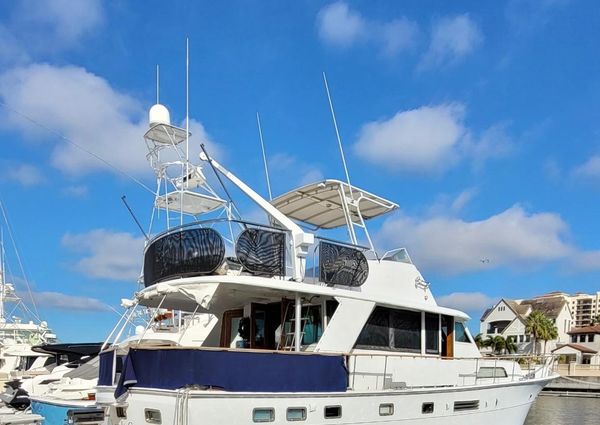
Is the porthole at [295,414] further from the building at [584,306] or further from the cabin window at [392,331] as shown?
the building at [584,306]

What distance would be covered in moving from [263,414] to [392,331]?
3.85 meters

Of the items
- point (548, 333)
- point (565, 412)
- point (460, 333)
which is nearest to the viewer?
point (460, 333)

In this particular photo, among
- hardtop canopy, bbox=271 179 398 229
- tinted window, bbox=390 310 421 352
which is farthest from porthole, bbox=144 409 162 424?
hardtop canopy, bbox=271 179 398 229

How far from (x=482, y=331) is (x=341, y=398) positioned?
241 feet

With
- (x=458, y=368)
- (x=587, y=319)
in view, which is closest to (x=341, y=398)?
(x=458, y=368)

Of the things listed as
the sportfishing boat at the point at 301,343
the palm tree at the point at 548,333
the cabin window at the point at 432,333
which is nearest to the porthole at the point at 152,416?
the sportfishing boat at the point at 301,343

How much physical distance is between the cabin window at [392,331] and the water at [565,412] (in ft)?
52.1

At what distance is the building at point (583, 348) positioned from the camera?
205ft

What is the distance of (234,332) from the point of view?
1215 cm

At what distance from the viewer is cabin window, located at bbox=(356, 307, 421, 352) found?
1132cm

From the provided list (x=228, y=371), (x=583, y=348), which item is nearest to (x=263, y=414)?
(x=228, y=371)

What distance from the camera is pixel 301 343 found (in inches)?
431

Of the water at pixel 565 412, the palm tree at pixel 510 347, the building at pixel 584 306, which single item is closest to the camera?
the water at pixel 565 412

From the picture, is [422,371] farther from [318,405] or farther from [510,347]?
[510,347]
